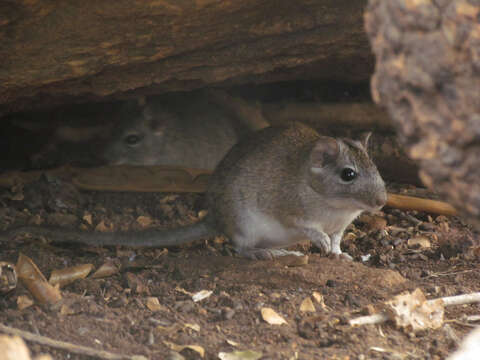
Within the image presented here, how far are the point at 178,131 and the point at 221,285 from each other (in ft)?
12.7

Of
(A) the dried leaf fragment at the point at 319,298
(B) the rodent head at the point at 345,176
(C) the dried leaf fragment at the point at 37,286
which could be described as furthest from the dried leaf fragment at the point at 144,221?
(A) the dried leaf fragment at the point at 319,298

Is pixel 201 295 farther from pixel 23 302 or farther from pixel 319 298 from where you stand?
pixel 23 302

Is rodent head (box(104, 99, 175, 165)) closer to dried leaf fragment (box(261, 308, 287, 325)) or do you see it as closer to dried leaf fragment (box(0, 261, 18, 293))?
dried leaf fragment (box(0, 261, 18, 293))

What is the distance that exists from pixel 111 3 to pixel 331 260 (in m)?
2.39

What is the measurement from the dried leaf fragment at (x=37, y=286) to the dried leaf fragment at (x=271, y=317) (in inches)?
47.3

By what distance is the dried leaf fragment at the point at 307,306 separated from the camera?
367 centimetres

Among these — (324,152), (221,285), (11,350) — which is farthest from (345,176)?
(11,350)

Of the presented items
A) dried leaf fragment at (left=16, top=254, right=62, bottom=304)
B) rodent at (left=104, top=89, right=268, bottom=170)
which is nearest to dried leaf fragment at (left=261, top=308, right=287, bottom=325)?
dried leaf fragment at (left=16, top=254, right=62, bottom=304)

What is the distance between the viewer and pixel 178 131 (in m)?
7.72

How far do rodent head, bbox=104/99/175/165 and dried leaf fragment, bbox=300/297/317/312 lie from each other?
4.24 metres

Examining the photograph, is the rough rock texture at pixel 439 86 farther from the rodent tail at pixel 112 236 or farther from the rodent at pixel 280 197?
the rodent tail at pixel 112 236

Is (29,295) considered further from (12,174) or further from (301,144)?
(12,174)

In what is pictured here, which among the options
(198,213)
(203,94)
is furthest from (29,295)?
(203,94)

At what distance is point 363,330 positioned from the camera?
3328 millimetres
